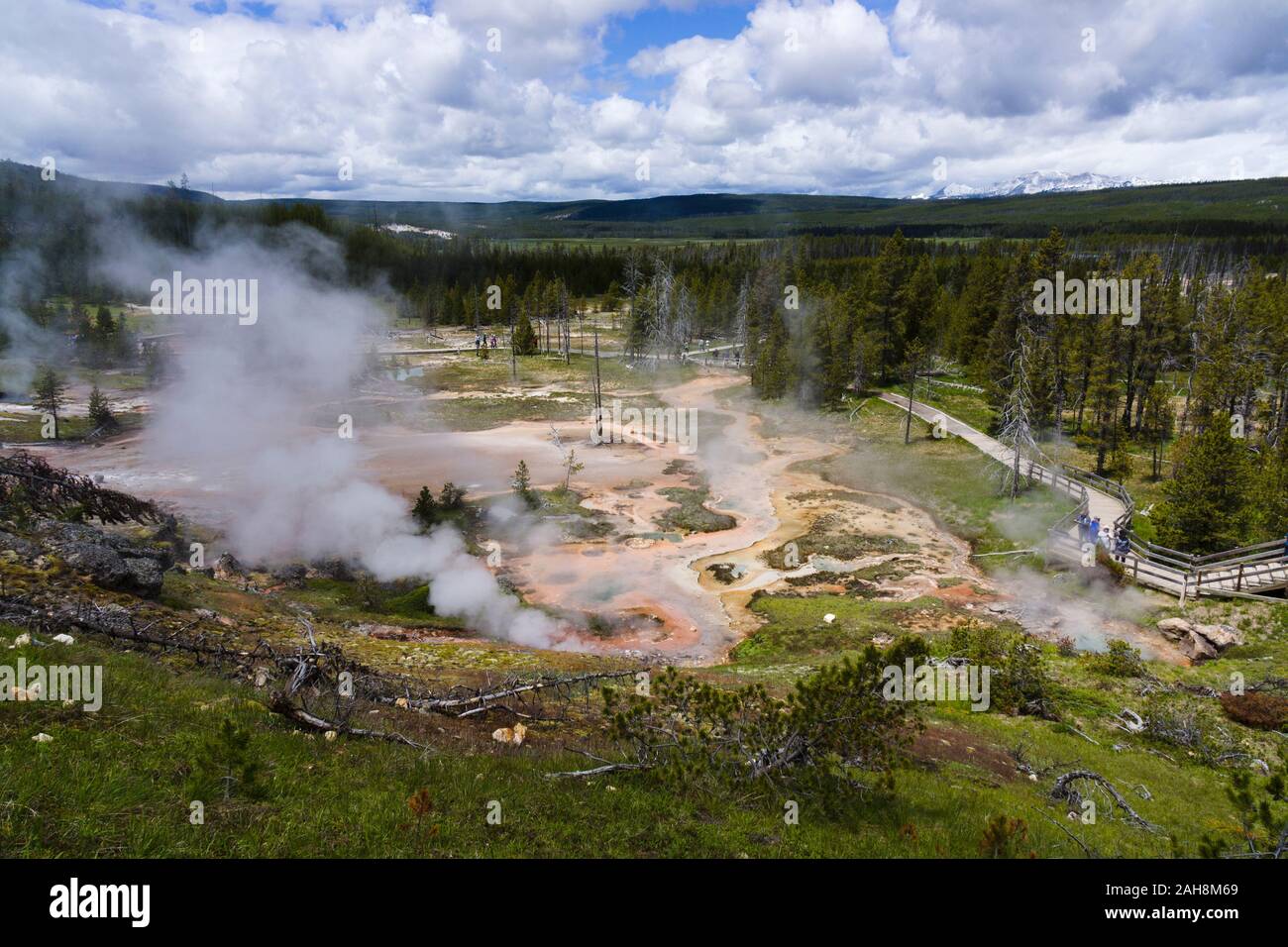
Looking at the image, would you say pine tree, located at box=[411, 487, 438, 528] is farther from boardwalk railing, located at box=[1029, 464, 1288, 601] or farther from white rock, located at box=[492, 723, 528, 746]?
boardwalk railing, located at box=[1029, 464, 1288, 601]

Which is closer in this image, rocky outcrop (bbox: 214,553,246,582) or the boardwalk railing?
the boardwalk railing

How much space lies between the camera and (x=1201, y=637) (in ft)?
67.1

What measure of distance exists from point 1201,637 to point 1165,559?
5198 millimetres

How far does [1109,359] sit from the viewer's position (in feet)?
141

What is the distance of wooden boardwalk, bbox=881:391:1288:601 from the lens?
2253 cm

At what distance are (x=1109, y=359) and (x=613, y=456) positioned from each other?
31.4m

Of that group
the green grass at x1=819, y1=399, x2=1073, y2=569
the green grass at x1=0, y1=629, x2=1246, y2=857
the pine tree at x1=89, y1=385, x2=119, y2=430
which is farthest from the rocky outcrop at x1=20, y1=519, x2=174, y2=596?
the pine tree at x1=89, y1=385, x2=119, y2=430

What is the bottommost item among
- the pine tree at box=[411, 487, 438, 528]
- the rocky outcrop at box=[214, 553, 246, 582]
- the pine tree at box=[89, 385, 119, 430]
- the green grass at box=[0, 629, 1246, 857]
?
the rocky outcrop at box=[214, 553, 246, 582]

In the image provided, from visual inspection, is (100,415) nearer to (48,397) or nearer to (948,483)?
(48,397)

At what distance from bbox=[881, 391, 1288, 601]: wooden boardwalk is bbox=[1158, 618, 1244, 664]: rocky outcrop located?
7.11ft

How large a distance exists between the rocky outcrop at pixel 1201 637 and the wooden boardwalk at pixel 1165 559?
85.3 inches

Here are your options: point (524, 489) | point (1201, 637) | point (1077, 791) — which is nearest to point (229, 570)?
point (524, 489)
